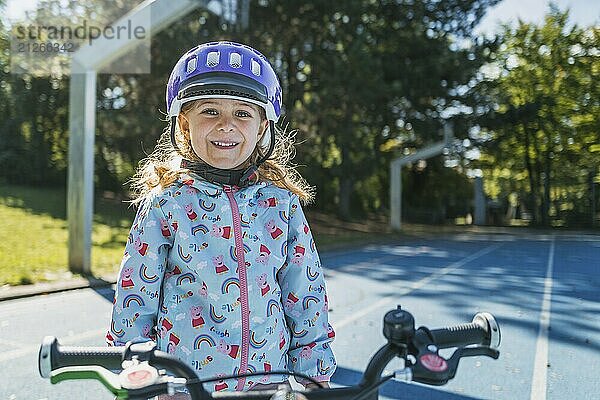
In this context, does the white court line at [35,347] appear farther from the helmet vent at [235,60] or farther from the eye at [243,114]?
the helmet vent at [235,60]

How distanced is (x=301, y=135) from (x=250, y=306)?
66.7 feet

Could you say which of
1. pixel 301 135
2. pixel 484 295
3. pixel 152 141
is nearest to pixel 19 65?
pixel 152 141

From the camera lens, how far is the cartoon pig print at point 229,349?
72.4 inches

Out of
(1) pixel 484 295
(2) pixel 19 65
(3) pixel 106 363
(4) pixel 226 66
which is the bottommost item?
(1) pixel 484 295

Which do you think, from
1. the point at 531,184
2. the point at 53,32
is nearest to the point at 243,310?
the point at 53,32

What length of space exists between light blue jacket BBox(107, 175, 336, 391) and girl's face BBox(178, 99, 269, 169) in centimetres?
9

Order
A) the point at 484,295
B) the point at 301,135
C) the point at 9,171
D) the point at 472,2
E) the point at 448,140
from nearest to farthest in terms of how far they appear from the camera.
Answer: the point at 484,295 < the point at 301,135 < the point at 9,171 < the point at 448,140 < the point at 472,2

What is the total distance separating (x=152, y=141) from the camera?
19391mm

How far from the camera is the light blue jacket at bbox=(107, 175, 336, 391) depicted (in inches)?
71.5

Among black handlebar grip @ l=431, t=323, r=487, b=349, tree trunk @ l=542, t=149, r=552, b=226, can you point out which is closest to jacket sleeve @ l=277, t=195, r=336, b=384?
black handlebar grip @ l=431, t=323, r=487, b=349

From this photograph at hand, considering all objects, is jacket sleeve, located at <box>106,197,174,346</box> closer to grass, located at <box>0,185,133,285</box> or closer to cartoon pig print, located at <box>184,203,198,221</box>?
cartoon pig print, located at <box>184,203,198,221</box>

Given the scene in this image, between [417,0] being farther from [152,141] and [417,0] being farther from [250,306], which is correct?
[250,306]

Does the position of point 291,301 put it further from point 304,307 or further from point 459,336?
point 459,336

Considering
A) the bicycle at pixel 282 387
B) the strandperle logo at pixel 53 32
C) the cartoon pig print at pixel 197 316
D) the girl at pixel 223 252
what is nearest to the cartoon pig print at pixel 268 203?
the girl at pixel 223 252
